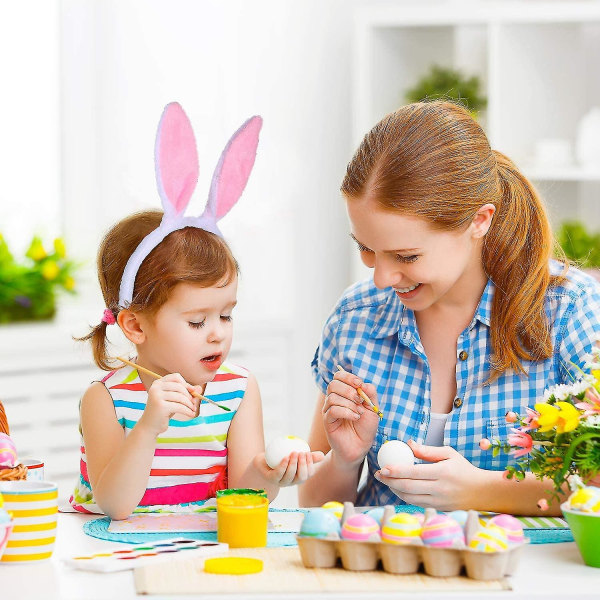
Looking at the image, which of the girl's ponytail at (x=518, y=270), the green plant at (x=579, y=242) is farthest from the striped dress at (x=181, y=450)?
the green plant at (x=579, y=242)

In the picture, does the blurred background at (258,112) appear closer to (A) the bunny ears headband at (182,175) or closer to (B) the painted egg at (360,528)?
(A) the bunny ears headband at (182,175)

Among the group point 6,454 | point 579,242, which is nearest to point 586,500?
point 6,454

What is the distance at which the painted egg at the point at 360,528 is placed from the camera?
1369 mm

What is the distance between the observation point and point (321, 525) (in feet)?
4.56

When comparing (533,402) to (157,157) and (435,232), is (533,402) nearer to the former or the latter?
(435,232)

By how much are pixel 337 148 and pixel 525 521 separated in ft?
8.09

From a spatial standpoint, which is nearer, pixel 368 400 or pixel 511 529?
pixel 511 529

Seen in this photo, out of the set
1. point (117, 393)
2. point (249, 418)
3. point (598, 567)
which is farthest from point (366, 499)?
point (598, 567)

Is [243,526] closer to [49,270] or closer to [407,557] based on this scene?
[407,557]

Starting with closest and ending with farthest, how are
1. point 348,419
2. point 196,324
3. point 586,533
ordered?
point 586,533, point 196,324, point 348,419

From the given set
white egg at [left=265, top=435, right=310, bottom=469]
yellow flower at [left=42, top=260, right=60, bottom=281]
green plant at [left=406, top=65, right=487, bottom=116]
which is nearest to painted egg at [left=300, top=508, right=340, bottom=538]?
white egg at [left=265, top=435, right=310, bottom=469]

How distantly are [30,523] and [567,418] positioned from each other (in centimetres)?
73

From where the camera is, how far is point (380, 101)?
3.77m

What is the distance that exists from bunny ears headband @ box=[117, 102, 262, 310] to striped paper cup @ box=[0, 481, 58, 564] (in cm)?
39
